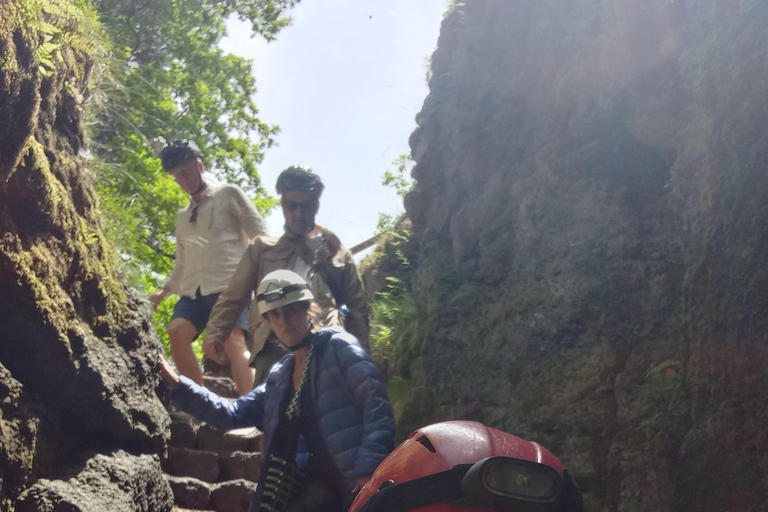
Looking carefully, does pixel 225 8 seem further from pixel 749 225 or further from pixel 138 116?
pixel 749 225

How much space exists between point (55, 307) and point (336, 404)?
1.35 m

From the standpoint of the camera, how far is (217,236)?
18.9 ft

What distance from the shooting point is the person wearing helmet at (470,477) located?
178 cm

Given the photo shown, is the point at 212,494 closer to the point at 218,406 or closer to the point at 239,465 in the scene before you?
the point at 239,465

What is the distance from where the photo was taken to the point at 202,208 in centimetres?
581

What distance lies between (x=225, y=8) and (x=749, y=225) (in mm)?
16125

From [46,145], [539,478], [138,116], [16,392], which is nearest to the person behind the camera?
[539,478]

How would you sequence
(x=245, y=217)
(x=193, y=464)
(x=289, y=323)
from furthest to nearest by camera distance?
(x=245, y=217), (x=193, y=464), (x=289, y=323)

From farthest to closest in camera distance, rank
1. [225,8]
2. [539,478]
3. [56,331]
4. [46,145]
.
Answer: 1. [225,8]
2. [46,145]
3. [56,331]
4. [539,478]

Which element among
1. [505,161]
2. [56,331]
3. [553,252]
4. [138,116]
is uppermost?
[138,116]

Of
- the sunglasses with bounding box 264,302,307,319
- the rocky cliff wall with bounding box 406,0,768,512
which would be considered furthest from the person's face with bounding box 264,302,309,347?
the rocky cliff wall with bounding box 406,0,768,512

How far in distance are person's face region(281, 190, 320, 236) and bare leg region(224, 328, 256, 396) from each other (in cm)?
88

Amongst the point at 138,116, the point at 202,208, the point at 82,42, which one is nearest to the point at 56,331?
the point at 82,42

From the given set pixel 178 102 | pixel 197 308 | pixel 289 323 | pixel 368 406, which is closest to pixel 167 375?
pixel 289 323
